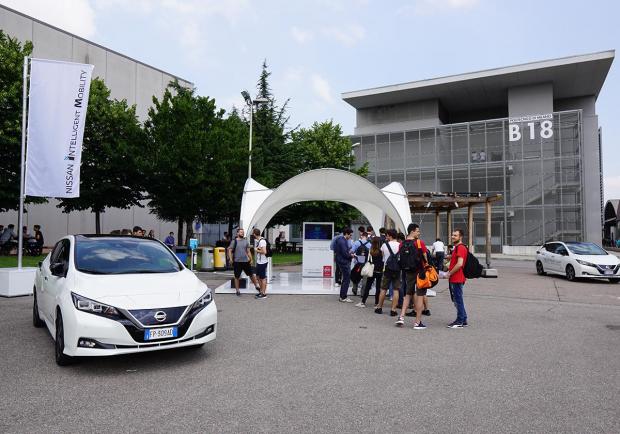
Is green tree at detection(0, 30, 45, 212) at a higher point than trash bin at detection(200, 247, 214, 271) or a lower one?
higher

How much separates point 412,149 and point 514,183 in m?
9.84

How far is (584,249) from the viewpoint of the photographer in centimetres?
1750

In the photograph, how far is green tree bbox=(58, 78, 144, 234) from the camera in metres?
26.6

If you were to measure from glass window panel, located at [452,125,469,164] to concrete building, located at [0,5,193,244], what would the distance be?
85.8ft

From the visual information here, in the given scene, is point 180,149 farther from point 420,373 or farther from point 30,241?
point 420,373

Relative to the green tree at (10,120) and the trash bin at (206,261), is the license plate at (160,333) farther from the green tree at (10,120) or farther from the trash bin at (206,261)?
the green tree at (10,120)

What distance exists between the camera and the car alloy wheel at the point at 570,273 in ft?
55.8

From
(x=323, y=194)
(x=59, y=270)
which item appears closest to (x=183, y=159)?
(x=323, y=194)

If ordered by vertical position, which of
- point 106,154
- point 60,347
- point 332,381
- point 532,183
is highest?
point 106,154

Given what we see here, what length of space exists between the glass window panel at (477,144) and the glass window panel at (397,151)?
637cm

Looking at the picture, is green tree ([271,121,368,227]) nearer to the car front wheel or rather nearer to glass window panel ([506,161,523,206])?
glass window panel ([506,161,523,206])

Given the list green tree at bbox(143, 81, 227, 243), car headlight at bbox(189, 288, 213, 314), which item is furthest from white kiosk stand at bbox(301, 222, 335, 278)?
car headlight at bbox(189, 288, 213, 314)

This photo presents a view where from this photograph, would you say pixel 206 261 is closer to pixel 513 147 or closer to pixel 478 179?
pixel 478 179

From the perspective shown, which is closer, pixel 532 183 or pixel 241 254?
pixel 241 254
